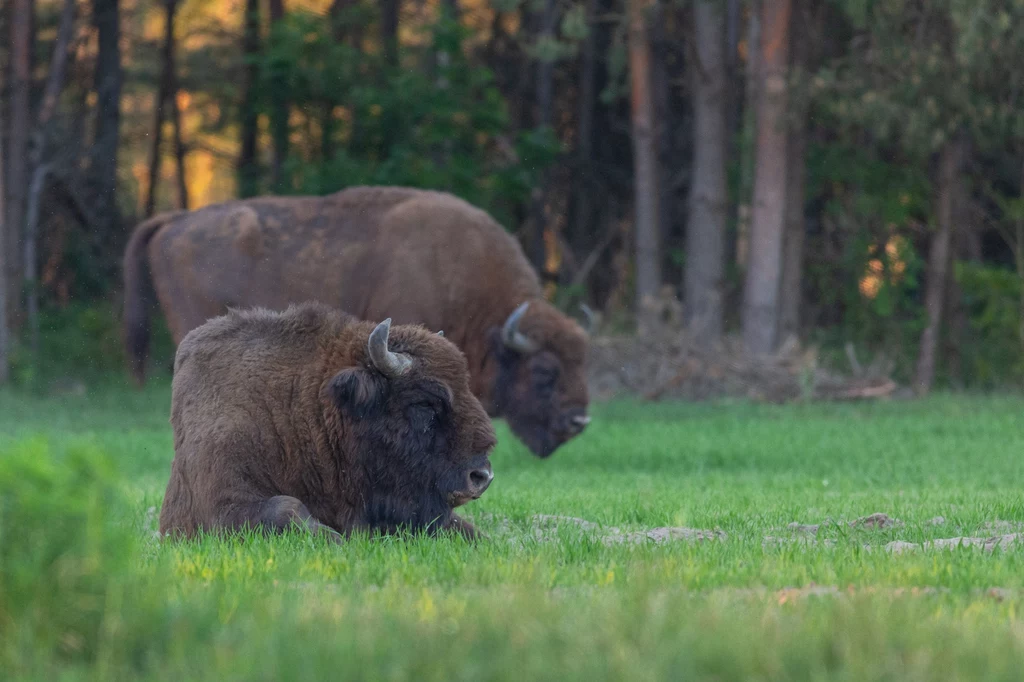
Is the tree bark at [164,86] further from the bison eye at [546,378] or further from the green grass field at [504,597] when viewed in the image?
the green grass field at [504,597]

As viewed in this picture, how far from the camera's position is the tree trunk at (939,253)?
23.9 metres

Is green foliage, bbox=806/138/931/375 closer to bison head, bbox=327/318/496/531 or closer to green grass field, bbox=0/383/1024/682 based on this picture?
green grass field, bbox=0/383/1024/682

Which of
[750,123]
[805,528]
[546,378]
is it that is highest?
[750,123]

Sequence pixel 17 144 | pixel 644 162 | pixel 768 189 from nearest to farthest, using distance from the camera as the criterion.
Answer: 1. pixel 768 189
2. pixel 17 144
3. pixel 644 162

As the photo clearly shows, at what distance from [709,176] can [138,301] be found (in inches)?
461

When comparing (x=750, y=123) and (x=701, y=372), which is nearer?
(x=701, y=372)

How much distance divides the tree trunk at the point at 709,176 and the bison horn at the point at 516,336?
8.95m

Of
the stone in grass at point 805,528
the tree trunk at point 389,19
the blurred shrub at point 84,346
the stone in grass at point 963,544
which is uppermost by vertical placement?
the tree trunk at point 389,19

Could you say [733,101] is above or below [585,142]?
above

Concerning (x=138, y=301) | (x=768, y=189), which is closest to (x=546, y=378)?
(x=138, y=301)

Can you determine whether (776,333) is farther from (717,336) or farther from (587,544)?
(587,544)

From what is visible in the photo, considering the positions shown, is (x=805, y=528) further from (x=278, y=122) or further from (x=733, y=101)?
(x=733, y=101)

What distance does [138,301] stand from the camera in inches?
563

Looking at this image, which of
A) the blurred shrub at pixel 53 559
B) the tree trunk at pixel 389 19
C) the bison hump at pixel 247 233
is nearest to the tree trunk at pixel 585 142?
the tree trunk at pixel 389 19
